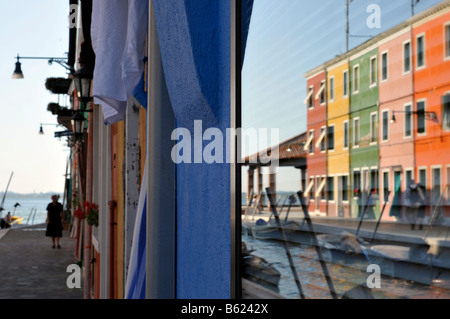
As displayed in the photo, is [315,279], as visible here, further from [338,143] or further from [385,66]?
[385,66]

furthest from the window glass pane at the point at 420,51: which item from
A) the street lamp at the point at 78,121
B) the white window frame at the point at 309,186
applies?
the street lamp at the point at 78,121

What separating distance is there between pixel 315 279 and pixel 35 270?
1109 centimetres

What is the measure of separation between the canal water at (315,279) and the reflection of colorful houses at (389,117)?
0.32ft

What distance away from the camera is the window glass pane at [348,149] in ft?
2.35

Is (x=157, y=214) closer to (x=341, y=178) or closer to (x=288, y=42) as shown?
(x=288, y=42)

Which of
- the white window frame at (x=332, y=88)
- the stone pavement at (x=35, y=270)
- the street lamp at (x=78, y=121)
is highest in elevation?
the street lamp at (x=78, y=121)

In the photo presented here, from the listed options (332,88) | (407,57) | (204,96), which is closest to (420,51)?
(407,57)

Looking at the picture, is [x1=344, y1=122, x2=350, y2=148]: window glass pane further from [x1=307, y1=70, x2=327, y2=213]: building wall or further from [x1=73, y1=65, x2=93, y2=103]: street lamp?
[x1=73, y1=65, x2=93, y2=103]: street lamp

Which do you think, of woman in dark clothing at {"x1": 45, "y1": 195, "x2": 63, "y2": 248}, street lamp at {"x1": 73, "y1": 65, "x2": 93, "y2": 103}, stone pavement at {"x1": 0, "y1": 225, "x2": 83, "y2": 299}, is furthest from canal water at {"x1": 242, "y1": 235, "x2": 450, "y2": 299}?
woman in dark clothing at {"x1": 45, "y1": 195, "x2": 63, "y2": 248}

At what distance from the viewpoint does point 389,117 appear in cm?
79

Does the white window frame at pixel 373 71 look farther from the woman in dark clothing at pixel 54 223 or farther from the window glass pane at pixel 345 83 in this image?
the woman in dark clothing at pixel 54 223

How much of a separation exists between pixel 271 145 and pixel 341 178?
365 millimetres

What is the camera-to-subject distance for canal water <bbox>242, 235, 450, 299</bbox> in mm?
762
